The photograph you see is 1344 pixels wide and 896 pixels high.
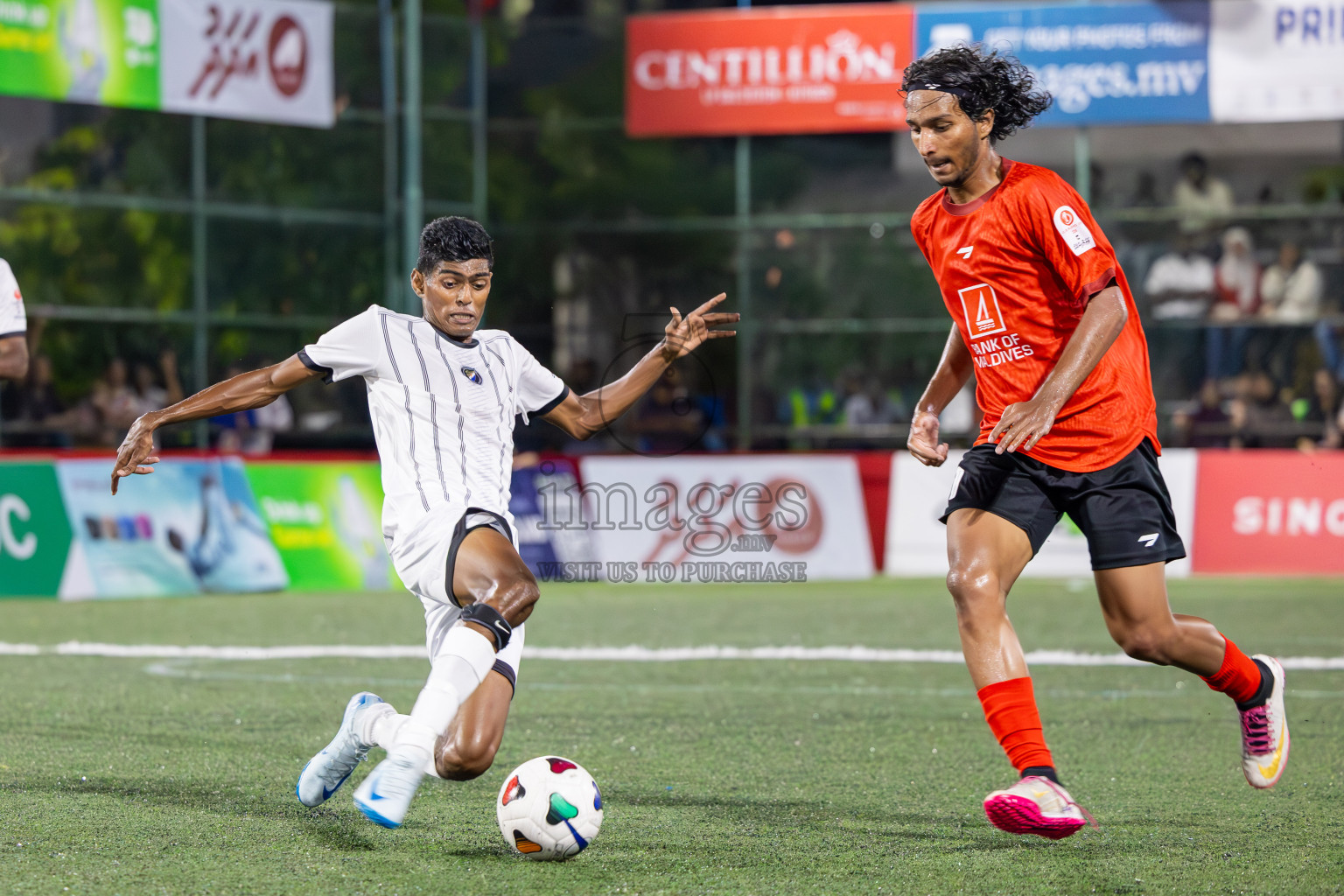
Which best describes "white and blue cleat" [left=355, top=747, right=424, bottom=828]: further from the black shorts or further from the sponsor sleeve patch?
the sponsor sleeve patch

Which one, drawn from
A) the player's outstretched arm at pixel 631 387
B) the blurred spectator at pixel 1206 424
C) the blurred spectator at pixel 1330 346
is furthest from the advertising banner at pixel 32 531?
the blurred spectator at pixel 1330 346

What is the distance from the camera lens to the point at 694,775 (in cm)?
616

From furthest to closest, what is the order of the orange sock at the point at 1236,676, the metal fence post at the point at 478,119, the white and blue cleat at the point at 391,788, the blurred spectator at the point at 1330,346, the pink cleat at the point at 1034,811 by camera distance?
1. the metal fence post at the point at 478,119
2. the blurred spectator at the point at 1330,346
3. the orange sock at the point at 1236,676
4. the pink cleat at the point at 1034,811
5. the white and blue cleat at the point at 391,788

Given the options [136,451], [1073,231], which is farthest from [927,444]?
[136,451]

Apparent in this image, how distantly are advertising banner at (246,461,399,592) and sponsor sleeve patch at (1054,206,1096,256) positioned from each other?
1000cm

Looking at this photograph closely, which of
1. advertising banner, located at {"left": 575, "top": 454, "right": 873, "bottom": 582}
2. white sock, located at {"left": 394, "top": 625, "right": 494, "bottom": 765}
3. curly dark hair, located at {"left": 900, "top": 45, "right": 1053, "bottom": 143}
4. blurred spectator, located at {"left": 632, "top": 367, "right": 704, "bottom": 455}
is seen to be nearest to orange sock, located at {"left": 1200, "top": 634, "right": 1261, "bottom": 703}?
curly dark hair, located at {"left": 900, "top": 45, "right": 1053, "bottom": 143}

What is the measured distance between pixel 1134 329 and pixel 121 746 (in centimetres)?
416

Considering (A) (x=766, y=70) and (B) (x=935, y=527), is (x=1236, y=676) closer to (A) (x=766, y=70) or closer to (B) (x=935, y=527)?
(B) (x=935, y=527)

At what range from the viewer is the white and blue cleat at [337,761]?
16.6ft

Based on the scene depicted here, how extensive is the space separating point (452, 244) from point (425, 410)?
516 mm

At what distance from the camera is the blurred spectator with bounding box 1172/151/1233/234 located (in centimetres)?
2105

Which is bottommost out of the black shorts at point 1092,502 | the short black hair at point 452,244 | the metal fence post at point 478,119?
the black shorts at point 1092,502

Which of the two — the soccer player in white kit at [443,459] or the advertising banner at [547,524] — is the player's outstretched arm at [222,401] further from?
the advertising banner at [547,524]

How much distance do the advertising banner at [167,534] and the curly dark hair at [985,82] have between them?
9617 mm
